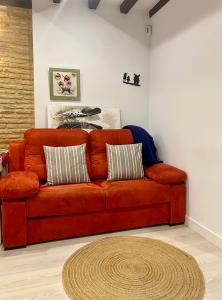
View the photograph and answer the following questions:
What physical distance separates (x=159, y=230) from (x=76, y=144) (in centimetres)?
127

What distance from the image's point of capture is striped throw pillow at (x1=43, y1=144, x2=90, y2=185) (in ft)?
8.68

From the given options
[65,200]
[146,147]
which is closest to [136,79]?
[146,147]

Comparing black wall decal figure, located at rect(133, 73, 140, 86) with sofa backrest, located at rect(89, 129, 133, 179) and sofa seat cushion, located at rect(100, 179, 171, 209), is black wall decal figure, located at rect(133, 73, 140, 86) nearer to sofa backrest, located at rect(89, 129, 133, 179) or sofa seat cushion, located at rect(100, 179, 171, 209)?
sofa backrest, located at rect(89, 129, 133, 179)

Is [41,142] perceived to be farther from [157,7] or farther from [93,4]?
[157,7]

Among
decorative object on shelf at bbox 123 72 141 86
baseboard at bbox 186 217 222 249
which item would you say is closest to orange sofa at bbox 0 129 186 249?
baseboard at bbox 186 217 222 249

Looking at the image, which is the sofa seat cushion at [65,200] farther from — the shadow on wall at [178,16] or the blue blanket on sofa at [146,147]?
the shadow on wall at [178,16]

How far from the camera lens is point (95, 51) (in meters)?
3.35

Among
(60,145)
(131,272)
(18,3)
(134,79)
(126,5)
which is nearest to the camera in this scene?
(131,272)

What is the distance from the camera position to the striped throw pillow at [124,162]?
283 cm

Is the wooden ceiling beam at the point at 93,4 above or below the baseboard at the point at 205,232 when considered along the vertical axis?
above

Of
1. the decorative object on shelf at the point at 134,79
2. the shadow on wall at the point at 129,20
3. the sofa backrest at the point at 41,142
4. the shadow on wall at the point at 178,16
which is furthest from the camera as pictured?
the decorative object on shelf at the point at 134,79

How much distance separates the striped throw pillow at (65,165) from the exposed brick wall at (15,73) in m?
0.67

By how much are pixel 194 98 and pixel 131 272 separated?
173 centimetres

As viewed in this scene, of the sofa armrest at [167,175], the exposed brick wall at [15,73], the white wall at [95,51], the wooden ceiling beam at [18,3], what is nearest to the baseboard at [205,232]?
the sofa armrest at [167,175]
